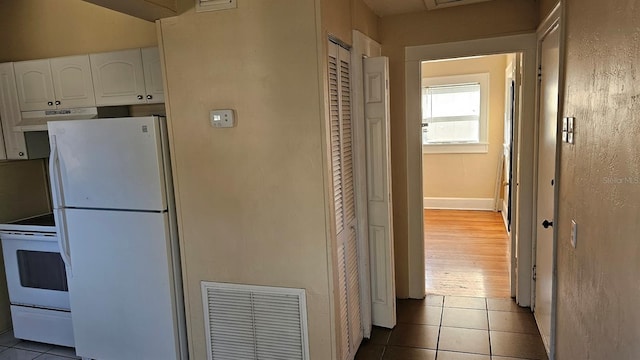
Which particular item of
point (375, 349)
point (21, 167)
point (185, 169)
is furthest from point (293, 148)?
point (21, 167)

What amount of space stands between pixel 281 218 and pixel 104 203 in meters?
1.18

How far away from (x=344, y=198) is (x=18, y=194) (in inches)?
111

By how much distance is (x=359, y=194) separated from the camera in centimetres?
294

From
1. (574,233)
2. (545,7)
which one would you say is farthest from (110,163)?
(545,7)

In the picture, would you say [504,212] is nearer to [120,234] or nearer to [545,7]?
[545,7]

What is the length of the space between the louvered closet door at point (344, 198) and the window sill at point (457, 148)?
4098 millimetres

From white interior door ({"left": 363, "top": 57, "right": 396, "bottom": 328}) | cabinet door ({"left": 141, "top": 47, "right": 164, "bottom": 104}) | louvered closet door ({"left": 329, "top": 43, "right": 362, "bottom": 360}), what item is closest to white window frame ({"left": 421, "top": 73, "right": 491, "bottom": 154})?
white interior door ({"left": 363, "top": 57, "right": 396, "bottom": 328})

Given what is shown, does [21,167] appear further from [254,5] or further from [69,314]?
[254,5]

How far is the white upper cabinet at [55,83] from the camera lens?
3014 millimetres

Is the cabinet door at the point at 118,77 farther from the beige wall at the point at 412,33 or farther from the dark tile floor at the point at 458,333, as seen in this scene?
the dark tile floor at the point at 458,333

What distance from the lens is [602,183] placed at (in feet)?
5.21

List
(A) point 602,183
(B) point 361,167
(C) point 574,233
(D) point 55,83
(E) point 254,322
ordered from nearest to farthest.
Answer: (A) point 602,183, (C) point 574,233, (E) point 254,322, (B) point 361,167, (D) point 55,83

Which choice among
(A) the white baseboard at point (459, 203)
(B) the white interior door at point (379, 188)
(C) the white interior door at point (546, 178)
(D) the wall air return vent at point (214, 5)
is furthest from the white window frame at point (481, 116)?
(D) the wall air return vent at point (214, 5)

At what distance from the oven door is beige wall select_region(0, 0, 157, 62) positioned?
4.74 feet
